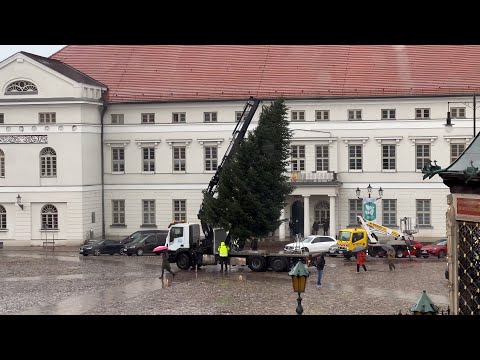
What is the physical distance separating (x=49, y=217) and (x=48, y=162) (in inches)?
105

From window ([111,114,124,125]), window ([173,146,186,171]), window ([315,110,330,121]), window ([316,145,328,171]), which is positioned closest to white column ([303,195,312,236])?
window ([316,145,328,171])

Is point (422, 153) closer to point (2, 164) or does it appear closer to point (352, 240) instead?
point (352, 240)

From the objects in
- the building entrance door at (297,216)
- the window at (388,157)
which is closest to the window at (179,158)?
the building entrance door at (297,216)

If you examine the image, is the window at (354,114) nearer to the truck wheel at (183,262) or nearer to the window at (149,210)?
the window at (149,210)

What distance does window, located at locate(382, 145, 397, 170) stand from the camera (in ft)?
151

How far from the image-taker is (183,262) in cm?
3359

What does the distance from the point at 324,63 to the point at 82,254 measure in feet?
50.6

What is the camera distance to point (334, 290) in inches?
1066

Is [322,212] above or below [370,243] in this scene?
above

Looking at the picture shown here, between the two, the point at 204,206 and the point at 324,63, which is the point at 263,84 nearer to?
the point at 324,63

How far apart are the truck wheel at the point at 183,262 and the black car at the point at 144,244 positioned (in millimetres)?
6869

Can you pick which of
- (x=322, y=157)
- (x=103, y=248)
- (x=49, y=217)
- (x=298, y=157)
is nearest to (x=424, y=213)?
(x=322, y=157)
